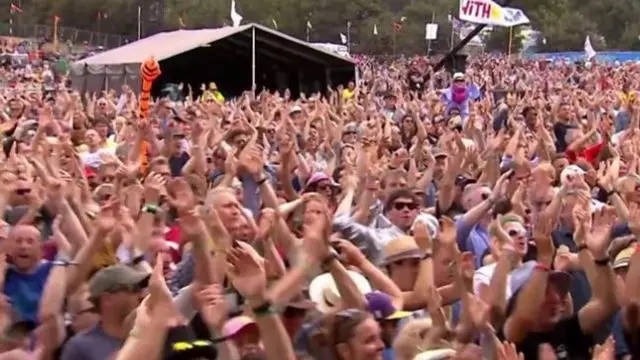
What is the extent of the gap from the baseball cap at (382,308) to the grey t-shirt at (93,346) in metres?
1.02

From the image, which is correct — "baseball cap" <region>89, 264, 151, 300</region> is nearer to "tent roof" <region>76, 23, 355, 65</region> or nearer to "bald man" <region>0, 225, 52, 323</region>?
"bald man" <region>0, 225, 52, 323</region>

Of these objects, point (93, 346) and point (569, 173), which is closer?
point (93, 346)

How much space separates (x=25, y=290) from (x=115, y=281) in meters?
1.27

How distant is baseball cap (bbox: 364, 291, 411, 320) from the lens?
17.1ft

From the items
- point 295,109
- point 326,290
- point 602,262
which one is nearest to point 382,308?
point 326,290

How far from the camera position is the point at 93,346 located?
4.77m

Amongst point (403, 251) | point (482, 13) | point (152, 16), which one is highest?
point (482, 13)

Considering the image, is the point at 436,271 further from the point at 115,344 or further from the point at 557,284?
the point at 115,344

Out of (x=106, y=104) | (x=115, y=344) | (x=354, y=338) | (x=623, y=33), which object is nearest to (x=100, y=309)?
(x=115, y=344)

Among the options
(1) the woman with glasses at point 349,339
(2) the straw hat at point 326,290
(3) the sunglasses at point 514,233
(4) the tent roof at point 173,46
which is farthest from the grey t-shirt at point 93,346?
(4) the tent roof at point 173,46

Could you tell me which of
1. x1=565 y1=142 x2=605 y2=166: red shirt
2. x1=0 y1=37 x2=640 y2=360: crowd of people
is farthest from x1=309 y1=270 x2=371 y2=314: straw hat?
x1=565 y1=142 x2=605 y2=166: red shirt

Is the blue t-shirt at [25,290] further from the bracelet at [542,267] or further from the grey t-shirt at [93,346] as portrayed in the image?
the bracelet at [542,267]

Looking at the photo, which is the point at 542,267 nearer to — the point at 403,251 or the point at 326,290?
the point at 403,251

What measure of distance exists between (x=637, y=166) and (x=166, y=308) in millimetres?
5666
